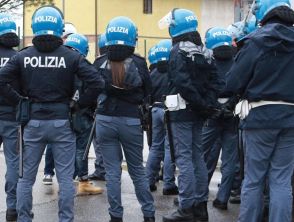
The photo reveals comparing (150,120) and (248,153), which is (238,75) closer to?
(248,153)

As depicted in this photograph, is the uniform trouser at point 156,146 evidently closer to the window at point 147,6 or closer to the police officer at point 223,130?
the police officer at point 223,130

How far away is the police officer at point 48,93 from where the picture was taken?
5035 millimetres

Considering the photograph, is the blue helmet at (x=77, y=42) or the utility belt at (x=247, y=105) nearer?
the utility belt at (x=247, y=105)

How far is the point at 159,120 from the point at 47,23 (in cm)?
300

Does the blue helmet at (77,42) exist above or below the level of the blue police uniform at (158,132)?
above

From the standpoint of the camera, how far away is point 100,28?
37.9m

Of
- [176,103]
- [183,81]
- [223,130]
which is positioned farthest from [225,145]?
[183,81]

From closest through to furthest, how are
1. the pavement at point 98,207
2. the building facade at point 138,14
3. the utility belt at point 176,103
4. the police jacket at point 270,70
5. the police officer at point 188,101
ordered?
1. the police jacket at point 270,70
2. the police officer at point 188,101
3. the utility belt at point 176,103
4. the pavement at point 98,207
5. the building facade at point 138,14

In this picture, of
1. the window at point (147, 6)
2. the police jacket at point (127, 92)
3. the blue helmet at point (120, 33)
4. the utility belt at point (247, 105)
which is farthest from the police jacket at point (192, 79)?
the window at point (147, 6)

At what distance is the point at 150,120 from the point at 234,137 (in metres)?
1.61

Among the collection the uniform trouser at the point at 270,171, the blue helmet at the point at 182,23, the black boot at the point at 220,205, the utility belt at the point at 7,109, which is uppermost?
the blue helmet at the point at 182,23

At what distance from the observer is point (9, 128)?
19.5 feet

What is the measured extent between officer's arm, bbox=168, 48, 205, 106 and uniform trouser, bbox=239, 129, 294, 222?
37.4 inches

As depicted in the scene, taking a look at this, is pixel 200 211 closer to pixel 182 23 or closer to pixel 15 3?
pixel 182 23
